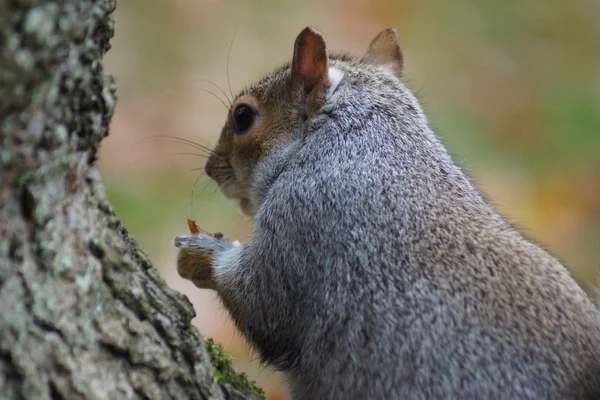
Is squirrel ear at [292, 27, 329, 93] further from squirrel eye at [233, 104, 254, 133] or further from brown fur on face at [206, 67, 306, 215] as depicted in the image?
squirrel eye at [233, 104, 254, 133]

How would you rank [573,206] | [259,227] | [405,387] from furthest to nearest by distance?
[573,206]
[259,227]
[405,387]

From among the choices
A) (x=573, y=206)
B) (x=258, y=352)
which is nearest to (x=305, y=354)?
(x=258, y=352)

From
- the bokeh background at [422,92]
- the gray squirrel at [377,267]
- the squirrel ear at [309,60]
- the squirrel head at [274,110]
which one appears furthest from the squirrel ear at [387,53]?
the bokeh background at [422,92]

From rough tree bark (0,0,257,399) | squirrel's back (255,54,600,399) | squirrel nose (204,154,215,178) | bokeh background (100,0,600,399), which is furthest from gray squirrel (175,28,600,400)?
bokeh background (100,0,600,399)

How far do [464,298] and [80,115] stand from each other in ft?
2.62

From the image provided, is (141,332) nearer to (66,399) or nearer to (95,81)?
(66,399)

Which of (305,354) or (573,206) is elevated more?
(573,206)

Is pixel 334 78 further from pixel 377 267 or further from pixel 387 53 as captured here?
pixel 377 267

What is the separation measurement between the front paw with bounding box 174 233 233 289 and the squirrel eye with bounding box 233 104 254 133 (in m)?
0.28

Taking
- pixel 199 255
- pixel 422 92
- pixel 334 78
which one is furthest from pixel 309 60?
pixel 422 92

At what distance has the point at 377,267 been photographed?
5.35ft

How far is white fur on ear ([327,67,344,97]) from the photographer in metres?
1.95

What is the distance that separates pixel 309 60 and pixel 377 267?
58cm

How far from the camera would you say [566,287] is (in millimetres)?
1678
